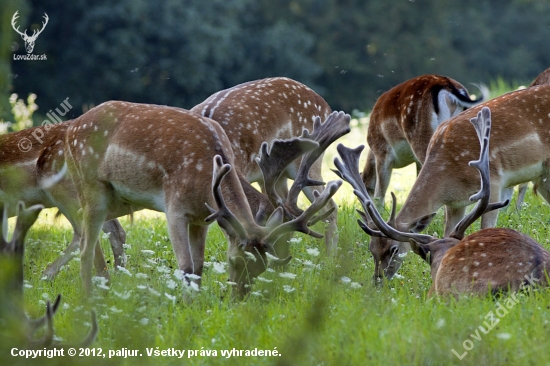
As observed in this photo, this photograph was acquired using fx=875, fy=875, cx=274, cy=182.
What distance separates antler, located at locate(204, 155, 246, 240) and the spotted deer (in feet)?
4.31

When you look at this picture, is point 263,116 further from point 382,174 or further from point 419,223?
point 419,223

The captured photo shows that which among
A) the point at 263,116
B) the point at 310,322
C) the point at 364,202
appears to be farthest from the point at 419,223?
the point at 310,322

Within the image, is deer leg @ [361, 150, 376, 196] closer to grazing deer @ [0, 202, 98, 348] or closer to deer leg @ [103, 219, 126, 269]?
deer leg @ [103, 219, 126, 269]

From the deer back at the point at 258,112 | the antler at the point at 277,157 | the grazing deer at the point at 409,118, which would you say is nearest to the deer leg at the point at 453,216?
the grazing deer at the point at 409,118

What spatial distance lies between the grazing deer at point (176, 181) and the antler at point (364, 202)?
25cm

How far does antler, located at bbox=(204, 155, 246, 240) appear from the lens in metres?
4.87

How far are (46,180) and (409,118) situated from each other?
3029mm

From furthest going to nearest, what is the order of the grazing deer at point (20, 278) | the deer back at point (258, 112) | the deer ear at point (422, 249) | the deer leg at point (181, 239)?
1. the deer back at point (258, 112)
2. the deer leg at point (181, 239)
3. the deer ear at point (422, 249)
4. the grazing deer at point (20, 278)

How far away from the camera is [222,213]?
16.2ft

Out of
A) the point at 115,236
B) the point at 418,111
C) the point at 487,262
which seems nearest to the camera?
the point at 487,262

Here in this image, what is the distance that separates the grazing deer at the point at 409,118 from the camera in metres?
7.27

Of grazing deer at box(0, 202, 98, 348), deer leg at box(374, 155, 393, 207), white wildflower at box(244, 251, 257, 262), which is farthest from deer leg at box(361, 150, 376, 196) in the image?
grazing deer at box(0, 202, 98, 348)

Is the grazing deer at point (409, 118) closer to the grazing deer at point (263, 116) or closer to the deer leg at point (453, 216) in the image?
the grazing deer at point (263, 116)

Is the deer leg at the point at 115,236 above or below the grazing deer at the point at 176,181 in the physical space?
below
